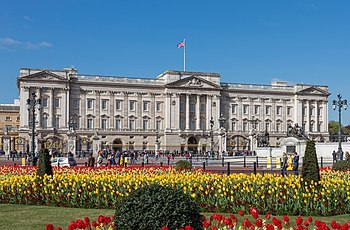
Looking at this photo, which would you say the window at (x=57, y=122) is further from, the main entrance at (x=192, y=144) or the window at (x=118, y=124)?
the main entrance at (x=192, y=144)

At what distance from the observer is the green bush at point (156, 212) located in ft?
23.3

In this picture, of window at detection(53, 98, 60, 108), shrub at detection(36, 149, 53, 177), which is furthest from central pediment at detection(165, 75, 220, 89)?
shrub at detection(36, 149, 53, 177)

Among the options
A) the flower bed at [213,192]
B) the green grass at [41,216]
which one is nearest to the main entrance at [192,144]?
the flower bed at [213,192]

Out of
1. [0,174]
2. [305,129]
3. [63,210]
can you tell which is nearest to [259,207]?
[63,210]

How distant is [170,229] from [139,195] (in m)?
0.72

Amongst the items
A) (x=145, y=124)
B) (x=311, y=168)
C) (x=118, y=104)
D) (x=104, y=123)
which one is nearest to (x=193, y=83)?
(x=145, y=124)

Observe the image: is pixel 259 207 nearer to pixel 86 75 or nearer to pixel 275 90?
pixel 86 75

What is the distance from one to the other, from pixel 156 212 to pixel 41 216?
6422 millimetres

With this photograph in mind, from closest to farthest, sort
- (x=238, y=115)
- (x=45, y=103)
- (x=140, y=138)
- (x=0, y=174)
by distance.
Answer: (x=0, y=174) → (x=45, y=103) → (x=140, y=138) → (x=238, y=115)

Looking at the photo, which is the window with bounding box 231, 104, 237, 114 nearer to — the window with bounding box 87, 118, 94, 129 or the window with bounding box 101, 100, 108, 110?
the window with bounding box 101, 100, 108, 110

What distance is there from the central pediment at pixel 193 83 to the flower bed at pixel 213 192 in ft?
224

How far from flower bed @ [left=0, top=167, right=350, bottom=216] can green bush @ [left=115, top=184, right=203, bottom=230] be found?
610 centimetres

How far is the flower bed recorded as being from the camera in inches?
527

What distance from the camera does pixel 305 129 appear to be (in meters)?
94.4
